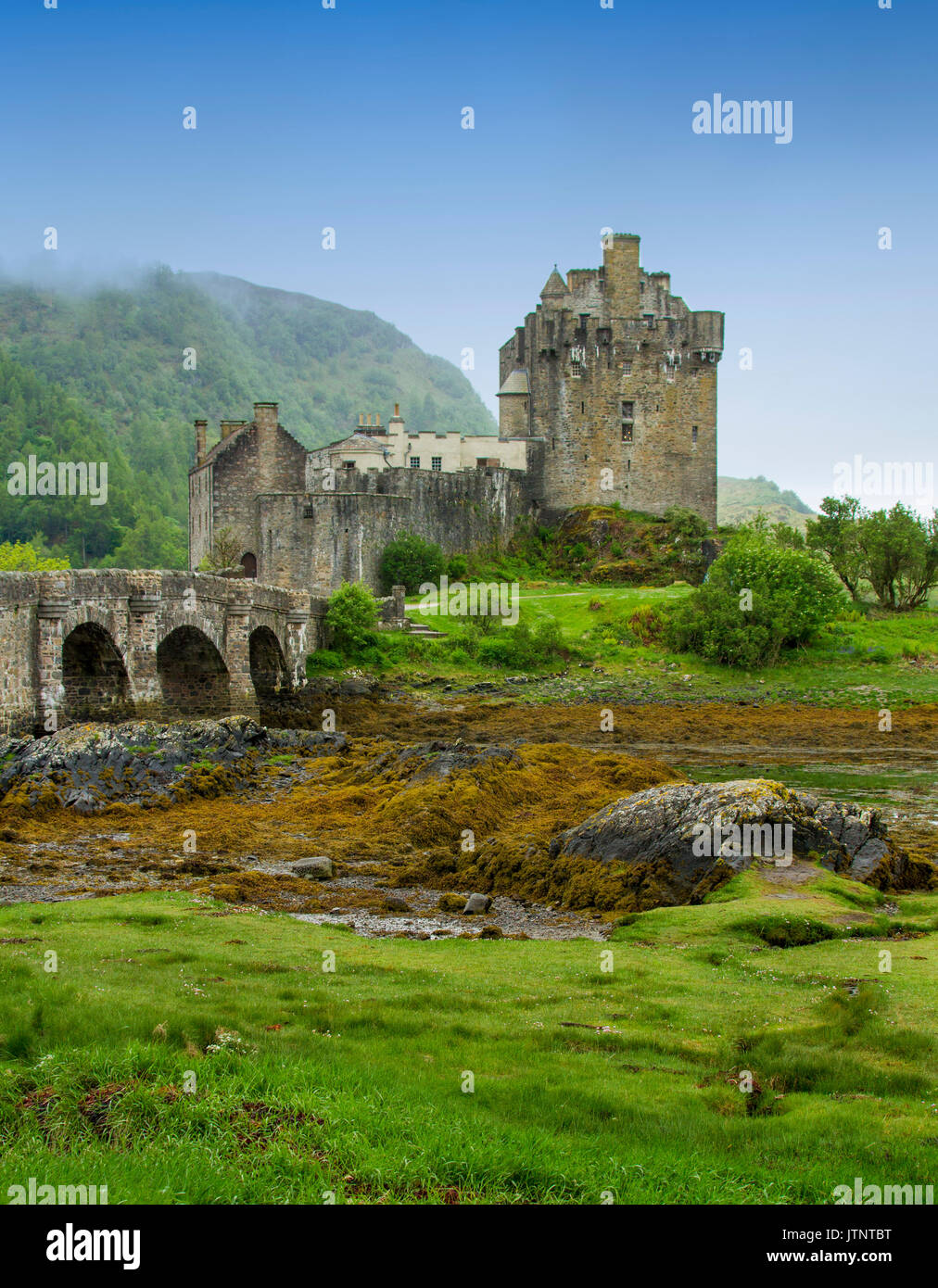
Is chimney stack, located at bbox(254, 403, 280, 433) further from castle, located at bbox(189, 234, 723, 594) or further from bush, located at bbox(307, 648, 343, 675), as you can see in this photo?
bush, located at bbox(307, 648, 343, 675)

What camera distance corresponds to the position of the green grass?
686cm

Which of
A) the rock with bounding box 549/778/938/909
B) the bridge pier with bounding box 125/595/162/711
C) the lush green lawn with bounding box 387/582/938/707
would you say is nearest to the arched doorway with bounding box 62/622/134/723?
the bridge pier with bounding box 125/595/162/711

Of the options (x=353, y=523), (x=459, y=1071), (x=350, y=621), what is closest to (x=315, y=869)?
(x=459, y=1071)

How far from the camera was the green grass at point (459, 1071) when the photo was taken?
6855mm

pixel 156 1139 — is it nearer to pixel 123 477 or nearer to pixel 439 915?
pixel 439 915

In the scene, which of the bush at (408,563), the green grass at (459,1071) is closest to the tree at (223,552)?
the bush at (408,563)

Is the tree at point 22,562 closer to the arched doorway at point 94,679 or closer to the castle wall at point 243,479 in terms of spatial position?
the castle wall at point 243,479

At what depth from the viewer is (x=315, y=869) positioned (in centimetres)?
1998

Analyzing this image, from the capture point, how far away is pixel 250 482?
2660 inches

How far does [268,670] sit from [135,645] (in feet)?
50.7

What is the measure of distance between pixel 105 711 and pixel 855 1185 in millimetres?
30693

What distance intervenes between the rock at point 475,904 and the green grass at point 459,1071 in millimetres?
4089

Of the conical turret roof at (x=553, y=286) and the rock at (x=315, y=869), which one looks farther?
the conical turret roof at (x=553, y=286)

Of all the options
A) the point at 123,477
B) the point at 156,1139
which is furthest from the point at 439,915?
the point at 123,477
